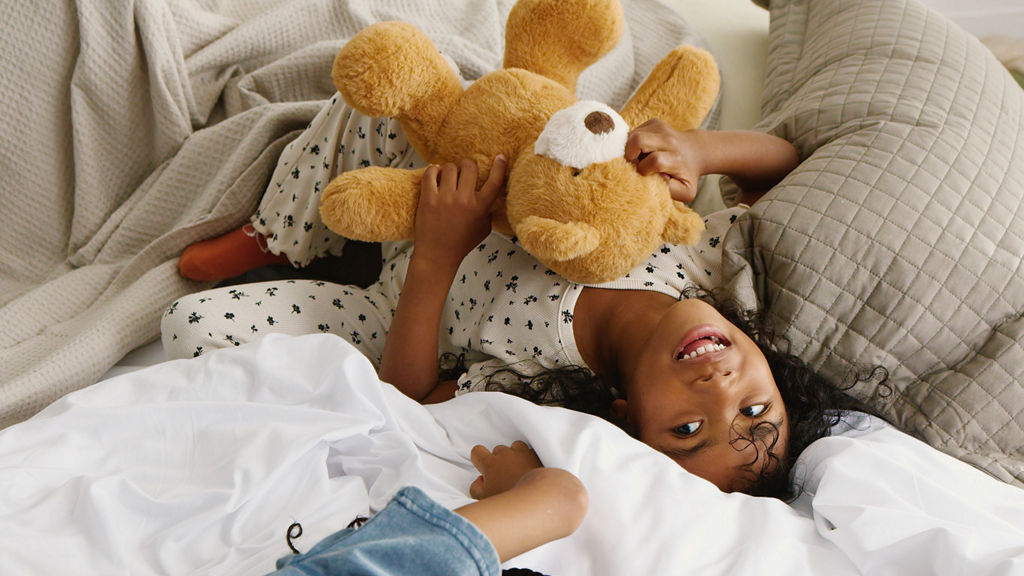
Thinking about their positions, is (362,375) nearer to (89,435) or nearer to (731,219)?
(89,435)

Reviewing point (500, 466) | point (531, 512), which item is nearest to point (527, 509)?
point (531, 512)

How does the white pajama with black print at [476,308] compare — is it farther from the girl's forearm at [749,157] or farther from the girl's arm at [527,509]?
the girl's arm at [527,509]

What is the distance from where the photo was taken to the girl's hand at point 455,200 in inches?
31.8

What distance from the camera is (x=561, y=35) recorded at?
0.82m

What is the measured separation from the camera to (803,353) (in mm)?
875

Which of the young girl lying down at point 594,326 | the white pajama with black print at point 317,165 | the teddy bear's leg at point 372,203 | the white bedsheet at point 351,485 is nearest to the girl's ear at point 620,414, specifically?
the young girl lying down at point 594,326

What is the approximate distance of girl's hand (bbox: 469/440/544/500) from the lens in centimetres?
74

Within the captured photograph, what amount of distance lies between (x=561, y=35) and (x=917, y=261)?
478 mm

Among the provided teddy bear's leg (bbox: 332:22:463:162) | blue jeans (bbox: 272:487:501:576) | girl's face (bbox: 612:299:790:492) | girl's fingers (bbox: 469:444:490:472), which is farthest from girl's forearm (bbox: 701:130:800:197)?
blue jeans (bbox: 272:487:501:576)

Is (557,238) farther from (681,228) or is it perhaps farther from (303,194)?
(303,194)

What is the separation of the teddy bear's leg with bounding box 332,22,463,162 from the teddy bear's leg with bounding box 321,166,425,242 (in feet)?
0.23

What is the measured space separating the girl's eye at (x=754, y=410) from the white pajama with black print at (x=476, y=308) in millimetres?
184

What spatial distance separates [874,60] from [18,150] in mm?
1268

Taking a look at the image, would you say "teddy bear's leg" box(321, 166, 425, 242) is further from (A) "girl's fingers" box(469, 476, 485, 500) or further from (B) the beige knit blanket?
(B) the beige knit blanket
